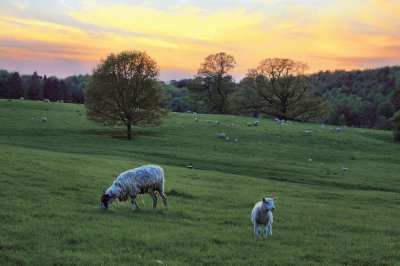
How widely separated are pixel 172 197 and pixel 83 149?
2938 centimetres

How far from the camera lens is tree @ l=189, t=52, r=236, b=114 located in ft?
382

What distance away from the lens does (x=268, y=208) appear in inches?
589

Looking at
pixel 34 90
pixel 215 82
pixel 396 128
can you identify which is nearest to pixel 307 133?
pixel 396 128

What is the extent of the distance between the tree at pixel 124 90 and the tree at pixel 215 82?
52.1m

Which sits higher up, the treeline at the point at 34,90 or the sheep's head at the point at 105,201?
the treeline at the point at 34,90

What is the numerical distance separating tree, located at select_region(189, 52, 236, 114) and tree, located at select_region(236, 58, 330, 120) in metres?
8.27

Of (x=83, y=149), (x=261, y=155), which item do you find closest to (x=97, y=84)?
(x=83, y=149)

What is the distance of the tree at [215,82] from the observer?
116m

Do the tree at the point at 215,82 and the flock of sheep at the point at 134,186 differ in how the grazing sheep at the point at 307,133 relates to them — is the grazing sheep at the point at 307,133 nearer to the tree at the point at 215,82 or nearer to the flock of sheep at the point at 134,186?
the tree at the point at 215,82

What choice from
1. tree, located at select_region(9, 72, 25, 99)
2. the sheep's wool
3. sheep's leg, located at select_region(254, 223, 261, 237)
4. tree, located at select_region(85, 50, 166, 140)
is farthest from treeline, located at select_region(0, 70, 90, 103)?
sheep's leg, located at select_region(254, 223, 261, 237)

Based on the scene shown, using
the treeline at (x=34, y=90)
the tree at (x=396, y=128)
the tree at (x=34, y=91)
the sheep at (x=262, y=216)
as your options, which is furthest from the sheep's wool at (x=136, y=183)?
the tree at (x=34, y=91)

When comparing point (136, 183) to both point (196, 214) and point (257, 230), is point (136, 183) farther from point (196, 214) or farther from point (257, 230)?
point (257, 230)

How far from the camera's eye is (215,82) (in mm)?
116875

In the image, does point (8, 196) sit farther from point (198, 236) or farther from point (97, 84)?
point (97, 84)
